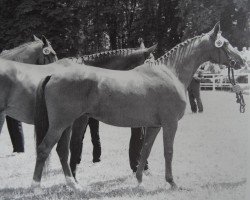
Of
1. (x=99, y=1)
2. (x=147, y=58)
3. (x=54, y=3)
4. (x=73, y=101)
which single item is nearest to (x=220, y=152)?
(x=147, y=58)

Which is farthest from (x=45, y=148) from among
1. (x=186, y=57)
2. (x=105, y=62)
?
(x=186, y=57)

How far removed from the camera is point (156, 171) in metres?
7.55

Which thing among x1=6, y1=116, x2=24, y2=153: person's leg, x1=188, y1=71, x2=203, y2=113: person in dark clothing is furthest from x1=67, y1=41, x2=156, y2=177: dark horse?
x1=188, y1=71, x2=203, y2=113: person in dark clothing

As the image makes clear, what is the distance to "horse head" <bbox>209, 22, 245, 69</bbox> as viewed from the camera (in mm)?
6350

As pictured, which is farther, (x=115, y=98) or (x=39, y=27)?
(x=39, y=27)

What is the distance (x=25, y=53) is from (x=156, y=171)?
3234 mm

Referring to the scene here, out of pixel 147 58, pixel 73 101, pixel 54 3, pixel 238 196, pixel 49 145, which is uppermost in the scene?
pixel 54 3

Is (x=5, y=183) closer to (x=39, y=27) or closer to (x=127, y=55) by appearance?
(x=127, y=55)

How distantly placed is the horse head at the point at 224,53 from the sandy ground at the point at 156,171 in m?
0.57

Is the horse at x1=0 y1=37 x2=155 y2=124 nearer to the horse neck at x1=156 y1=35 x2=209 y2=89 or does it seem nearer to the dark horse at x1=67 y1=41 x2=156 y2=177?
the dark horse at x1=67 y1=41 x2=156 y2=177

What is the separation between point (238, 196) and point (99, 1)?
63.4 ft

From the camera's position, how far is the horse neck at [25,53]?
8.04m

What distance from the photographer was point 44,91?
19.3ft

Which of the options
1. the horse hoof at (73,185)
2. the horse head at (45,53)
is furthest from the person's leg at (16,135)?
the horse hoof at (73,185)
